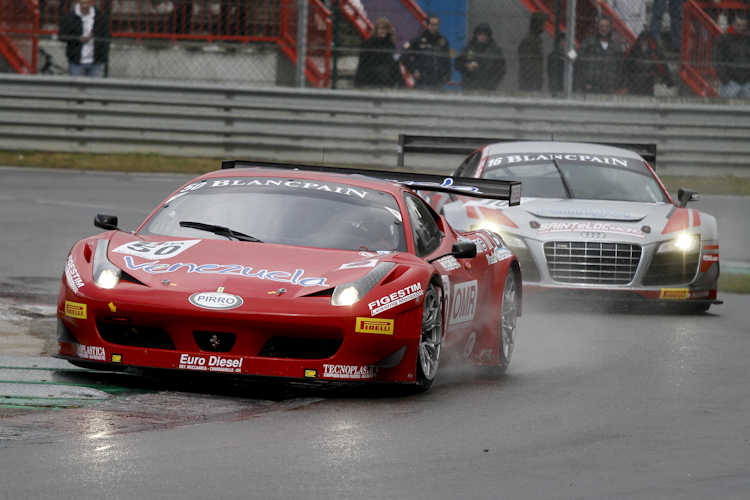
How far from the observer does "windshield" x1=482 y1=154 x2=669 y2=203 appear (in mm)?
11672

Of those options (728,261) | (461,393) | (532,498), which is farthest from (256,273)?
(728,261)

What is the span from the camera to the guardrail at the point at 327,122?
19828 millimetres

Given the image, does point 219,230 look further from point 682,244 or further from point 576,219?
point 682,244

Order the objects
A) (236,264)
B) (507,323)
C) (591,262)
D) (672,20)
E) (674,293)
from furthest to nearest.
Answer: (672,20), (674,293), (591,262), (507,323), (236,264)

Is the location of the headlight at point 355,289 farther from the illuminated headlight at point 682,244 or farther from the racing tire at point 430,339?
the illuminated headlight at point 682,244

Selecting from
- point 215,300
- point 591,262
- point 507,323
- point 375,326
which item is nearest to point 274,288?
point 215,300

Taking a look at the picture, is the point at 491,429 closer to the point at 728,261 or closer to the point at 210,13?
the point at 728,261

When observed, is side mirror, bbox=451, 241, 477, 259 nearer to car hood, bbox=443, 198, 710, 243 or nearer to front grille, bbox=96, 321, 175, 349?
front grille, bbox=96, 321, 175, 349

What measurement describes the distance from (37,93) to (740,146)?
36.3ft

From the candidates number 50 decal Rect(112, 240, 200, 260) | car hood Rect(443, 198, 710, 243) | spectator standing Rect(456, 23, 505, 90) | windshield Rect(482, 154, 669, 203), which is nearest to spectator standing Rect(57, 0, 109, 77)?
spectator standing Rect(456, 23, 505, 90)

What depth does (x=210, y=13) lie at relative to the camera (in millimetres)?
19047

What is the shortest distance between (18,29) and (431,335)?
47.0 feet

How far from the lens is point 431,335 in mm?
6812

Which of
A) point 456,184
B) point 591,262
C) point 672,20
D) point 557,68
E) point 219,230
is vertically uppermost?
point 672,20
